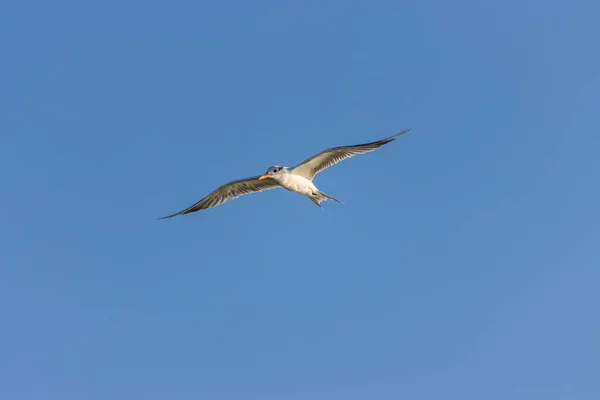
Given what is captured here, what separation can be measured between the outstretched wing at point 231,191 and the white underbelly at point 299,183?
1.53 meters

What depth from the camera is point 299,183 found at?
27.7 metres

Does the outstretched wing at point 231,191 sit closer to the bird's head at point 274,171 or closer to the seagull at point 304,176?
the seagull at point 304,176

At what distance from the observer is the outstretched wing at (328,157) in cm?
2703

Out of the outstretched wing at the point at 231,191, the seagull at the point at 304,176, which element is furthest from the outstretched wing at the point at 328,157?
the outstretched wing at the point at 231,191

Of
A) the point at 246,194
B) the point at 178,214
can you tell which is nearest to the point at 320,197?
the point at 246,194

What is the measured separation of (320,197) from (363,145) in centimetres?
266

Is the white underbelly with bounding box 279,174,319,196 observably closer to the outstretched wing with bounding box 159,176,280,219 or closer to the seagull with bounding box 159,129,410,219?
the seagull with bounding box 159,129,410,219

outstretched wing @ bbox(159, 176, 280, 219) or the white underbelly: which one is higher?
outstretched wing @ bbox(159, 176, 280, 219)

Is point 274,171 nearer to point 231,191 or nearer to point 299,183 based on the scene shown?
point 299,183

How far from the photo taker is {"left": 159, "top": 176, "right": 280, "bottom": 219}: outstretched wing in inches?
1153

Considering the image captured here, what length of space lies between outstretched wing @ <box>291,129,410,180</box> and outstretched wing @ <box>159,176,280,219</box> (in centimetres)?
188

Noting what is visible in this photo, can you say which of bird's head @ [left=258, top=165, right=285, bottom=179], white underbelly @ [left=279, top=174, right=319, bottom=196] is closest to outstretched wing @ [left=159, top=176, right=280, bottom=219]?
bird's head @ [left=258, top=165, right=285, bottom=179]

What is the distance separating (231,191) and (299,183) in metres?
3.42

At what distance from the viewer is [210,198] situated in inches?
1165
